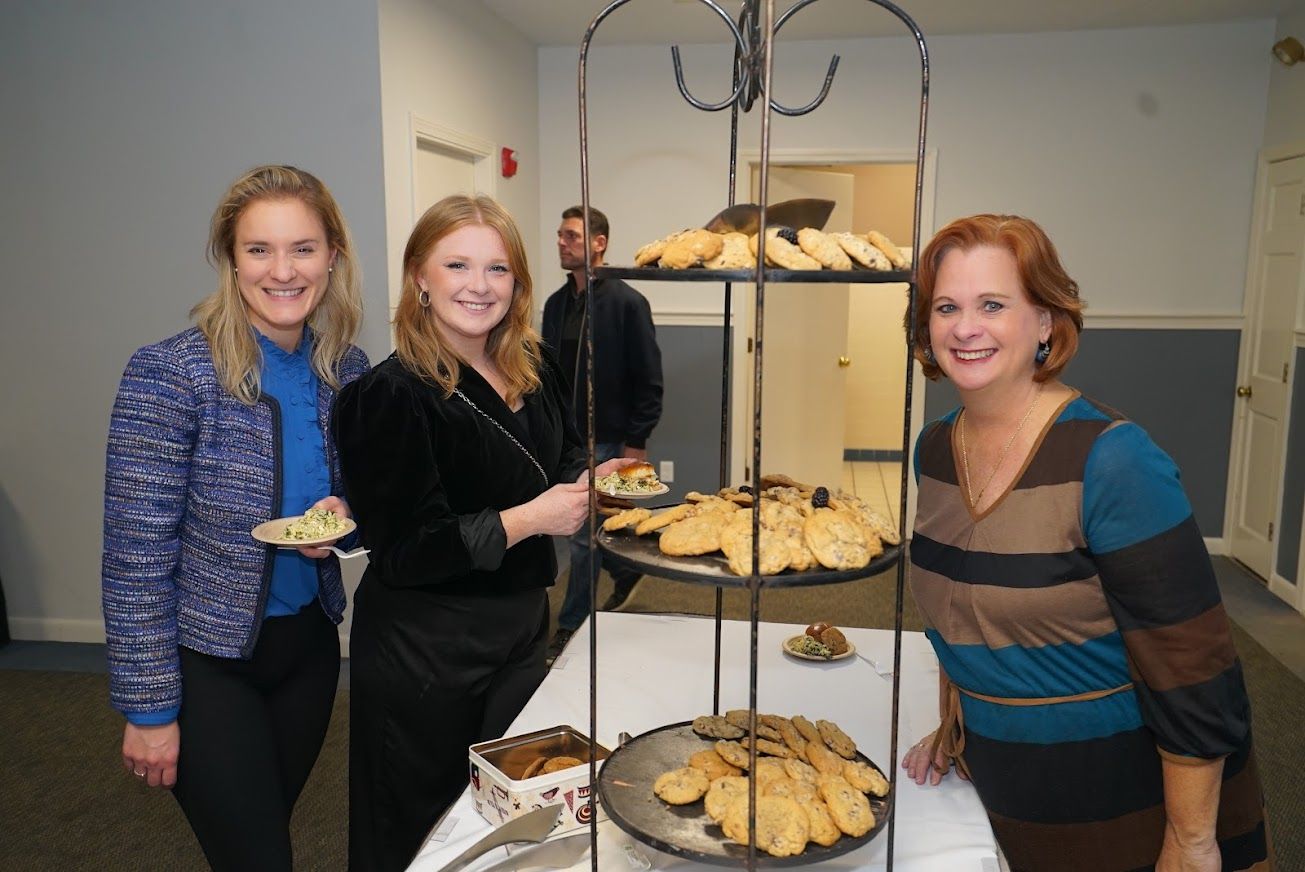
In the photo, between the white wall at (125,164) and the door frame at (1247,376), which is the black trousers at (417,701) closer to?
the white wall at (125,164)

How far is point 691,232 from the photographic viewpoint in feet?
3.73

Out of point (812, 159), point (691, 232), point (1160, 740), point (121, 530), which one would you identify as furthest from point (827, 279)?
point (812, 159)

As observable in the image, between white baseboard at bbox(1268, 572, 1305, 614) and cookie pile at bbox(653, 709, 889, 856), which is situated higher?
cookie pile at bbox(653, 709, 889, 856)

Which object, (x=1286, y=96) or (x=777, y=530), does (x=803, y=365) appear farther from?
(x=777, y=530)

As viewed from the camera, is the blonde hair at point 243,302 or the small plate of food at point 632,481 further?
the small plate of food at point 632,481

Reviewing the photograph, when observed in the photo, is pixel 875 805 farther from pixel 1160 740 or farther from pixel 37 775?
pixel 37 775

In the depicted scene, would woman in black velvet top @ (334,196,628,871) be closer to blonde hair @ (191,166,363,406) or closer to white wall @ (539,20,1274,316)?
blonde hair @ (191,166,363,406)

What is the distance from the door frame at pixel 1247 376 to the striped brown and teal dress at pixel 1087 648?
3.75 metres

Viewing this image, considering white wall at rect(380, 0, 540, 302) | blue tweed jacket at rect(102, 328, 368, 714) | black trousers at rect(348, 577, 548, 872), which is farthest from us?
white wall at rect(380, 0, 540, 302)

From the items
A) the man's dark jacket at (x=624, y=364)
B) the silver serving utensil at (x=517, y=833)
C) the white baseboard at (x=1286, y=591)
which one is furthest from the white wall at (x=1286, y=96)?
the silver serving utensil at (x=517, y=833)

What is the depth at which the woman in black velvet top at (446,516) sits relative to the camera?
1.61m

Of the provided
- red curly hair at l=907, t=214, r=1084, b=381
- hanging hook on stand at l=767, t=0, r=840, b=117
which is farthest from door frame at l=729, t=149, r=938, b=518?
hanging hook on stand at l=767, t=0, r=840, b=117

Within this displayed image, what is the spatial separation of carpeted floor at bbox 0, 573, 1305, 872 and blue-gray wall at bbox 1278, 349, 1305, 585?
2.83 feet

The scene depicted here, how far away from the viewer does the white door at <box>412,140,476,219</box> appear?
406 cm
